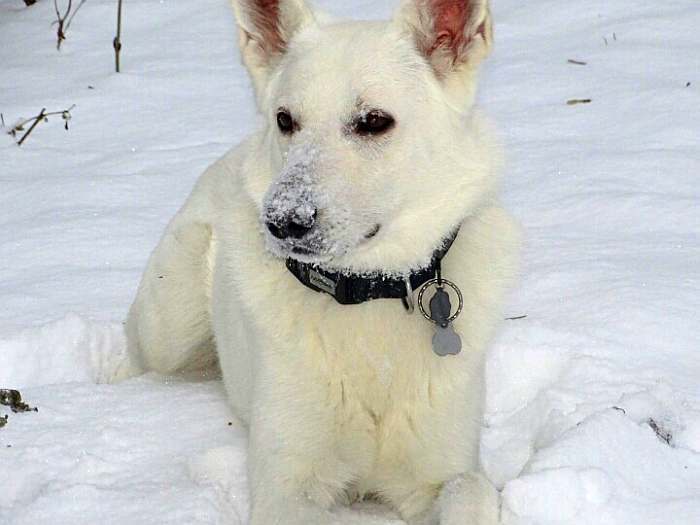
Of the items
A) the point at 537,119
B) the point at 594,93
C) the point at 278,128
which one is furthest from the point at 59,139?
the point at 278,128

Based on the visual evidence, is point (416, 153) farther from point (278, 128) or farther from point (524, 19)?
point (524, 19)

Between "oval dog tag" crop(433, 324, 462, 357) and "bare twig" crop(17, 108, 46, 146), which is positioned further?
"bare twig" crop(17, 108, 46, 146)

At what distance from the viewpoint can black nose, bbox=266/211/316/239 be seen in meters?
2.73

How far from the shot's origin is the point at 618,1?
802cm

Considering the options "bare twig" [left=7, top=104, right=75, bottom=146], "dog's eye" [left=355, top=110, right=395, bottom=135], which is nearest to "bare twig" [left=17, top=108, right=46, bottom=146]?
"bare twig" [left=7, top=104, right=75, bottom=146]

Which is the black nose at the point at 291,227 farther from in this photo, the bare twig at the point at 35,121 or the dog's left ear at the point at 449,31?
the bare twig at the point at 35,121

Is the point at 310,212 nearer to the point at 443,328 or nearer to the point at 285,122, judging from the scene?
the point at 285,122

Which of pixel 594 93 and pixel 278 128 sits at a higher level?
pixel 278 128

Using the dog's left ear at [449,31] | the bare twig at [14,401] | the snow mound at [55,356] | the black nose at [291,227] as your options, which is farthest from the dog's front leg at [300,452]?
the snow mound at [55,356]

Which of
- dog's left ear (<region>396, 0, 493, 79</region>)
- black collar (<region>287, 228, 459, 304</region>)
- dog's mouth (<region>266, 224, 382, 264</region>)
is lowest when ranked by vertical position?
black collar (<region>287, 228, 459, 304</region>)

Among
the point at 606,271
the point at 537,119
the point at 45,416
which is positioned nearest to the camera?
the point at 45,416

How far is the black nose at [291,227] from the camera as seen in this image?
107 inches

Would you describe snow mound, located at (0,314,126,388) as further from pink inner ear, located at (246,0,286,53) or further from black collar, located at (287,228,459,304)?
pink inner ear, located at (246,0,286,53)

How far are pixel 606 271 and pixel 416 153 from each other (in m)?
1.79
